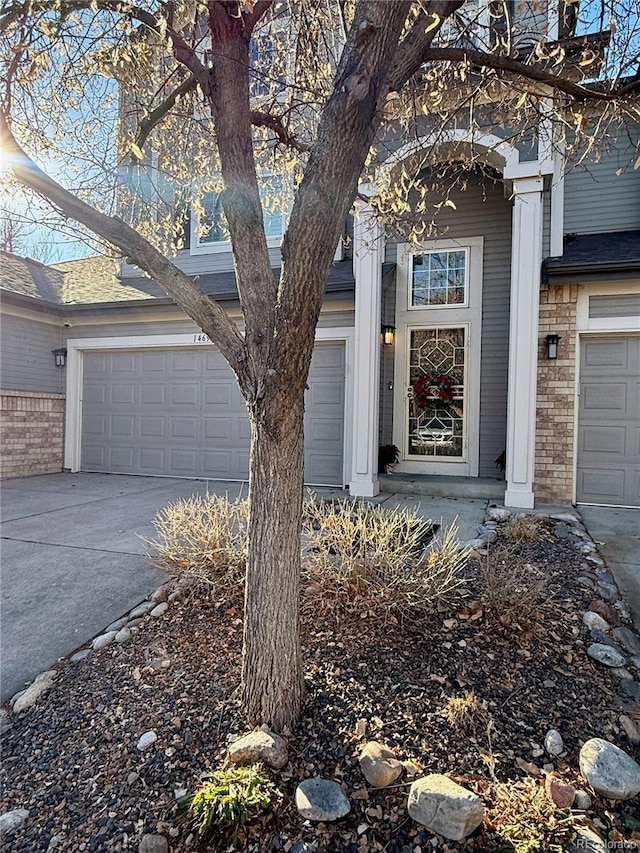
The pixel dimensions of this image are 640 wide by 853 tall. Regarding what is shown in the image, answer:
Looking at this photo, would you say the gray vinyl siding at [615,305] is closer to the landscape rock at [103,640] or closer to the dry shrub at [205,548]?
the dry shrub at [205,548]

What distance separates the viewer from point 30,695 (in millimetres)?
2398

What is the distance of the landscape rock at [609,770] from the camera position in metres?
1.70

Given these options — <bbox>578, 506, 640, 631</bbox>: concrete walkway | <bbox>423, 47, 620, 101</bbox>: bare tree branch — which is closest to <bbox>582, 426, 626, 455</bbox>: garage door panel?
<bbox>578, 506, 640, 631</bbox>: concrete walkway

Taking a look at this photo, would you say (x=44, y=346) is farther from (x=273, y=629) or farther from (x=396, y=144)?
(x=273, y=629)

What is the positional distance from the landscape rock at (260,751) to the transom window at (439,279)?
277 inches

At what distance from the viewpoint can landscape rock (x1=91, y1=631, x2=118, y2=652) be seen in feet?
9.21

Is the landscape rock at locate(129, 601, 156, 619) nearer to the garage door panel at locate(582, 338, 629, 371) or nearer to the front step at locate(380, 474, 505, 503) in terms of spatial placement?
the front step at locate(380, 474, 505, 503)

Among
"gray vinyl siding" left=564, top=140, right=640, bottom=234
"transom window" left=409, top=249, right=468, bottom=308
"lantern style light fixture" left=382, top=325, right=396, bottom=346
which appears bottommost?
"lantern style light fixture" left=382, top=325, right=396, bottom=346

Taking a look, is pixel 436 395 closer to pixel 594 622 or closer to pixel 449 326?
pixel 449 326

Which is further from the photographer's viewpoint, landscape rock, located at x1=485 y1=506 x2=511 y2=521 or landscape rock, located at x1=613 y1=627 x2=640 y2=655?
landscape rock, located at x1=485 y1=506 x2=511 y2=521

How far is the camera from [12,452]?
328 inches

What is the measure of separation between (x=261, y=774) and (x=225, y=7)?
3373 millimetres

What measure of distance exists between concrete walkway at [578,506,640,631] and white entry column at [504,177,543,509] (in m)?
0.85

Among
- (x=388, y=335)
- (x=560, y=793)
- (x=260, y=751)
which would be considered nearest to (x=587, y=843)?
(x=560, y=793)
